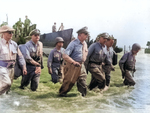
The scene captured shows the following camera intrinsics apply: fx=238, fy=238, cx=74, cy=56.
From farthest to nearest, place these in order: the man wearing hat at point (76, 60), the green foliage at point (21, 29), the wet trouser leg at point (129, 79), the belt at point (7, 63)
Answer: the green foliage at point (21, 29) < the wet trouser leg at point (129, 79) < the man wearing hat at point (76, 60) < the belt at point (7, 63)

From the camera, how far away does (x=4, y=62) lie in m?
4.56

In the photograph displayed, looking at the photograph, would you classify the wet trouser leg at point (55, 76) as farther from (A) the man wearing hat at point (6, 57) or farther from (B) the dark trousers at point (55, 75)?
(A) the man wearing hat at point (6, 57)

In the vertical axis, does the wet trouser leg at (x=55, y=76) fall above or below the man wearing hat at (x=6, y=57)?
below

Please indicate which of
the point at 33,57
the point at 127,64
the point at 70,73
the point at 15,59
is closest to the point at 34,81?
the point at 33,57

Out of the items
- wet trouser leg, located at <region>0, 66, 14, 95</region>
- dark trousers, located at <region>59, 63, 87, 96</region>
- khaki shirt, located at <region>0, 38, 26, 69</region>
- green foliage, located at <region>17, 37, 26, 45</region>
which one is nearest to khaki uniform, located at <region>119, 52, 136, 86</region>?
dark trousers, located at <region>59, 63, 87, 96</region>

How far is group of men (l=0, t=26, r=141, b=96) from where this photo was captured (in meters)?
4.60

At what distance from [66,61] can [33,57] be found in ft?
3.56

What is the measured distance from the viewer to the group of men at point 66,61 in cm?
460

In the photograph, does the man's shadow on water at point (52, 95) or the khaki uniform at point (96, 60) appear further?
the khaki uniform at point (96, 60)

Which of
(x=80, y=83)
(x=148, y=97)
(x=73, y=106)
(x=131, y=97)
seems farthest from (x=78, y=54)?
(x=148, y=97)

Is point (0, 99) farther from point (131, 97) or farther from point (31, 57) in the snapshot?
point (131, 97)

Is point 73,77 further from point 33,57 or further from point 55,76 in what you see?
point 55,76

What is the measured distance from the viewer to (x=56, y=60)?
7074 millimetres

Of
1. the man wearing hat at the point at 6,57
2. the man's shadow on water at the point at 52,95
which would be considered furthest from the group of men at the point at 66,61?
the man's shadow on water at the point at 52,95
